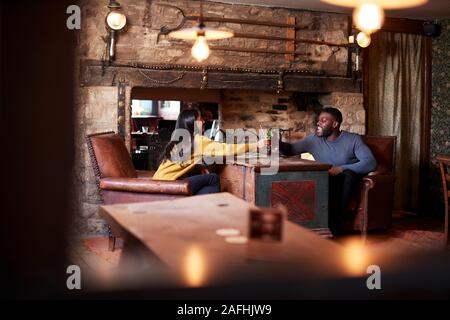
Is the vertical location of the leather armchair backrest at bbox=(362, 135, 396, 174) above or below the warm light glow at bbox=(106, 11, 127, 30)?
below

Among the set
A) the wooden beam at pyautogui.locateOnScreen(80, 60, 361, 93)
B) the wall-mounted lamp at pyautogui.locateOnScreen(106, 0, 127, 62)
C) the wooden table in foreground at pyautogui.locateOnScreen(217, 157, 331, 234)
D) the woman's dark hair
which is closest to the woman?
the woman's dark hair

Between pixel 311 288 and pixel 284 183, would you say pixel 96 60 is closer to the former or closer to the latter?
pixel 284 183

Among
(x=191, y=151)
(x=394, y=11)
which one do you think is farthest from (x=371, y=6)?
(x=394, y=11)

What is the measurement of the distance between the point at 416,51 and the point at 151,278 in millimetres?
5346

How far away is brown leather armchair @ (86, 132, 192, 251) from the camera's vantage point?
458 centimetres

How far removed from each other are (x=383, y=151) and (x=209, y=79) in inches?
67.5

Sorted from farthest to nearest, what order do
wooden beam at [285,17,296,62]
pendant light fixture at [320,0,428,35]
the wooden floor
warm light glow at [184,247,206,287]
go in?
wooden beam at [285,17,296,62] < the wooden floor < pendant light fixture at [320,0,428,35] < warm light glow at [184,247,206,287]

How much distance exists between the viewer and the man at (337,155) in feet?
17.4

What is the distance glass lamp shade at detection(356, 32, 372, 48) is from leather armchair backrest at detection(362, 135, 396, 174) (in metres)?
1.10

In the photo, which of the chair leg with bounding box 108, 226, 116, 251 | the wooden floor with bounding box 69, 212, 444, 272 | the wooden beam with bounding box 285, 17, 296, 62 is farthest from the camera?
the wooden beam with bounding box 285, 17, 296, 62

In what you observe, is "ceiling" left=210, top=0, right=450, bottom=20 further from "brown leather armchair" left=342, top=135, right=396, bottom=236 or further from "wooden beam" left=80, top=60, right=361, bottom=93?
"brown leather armchair" left=342, top=135, right=396, bottom=236

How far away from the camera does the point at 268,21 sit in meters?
6.19

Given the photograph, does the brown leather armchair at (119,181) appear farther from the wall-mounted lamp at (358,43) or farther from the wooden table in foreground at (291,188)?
the wall-mounted lamp at (358,43)
